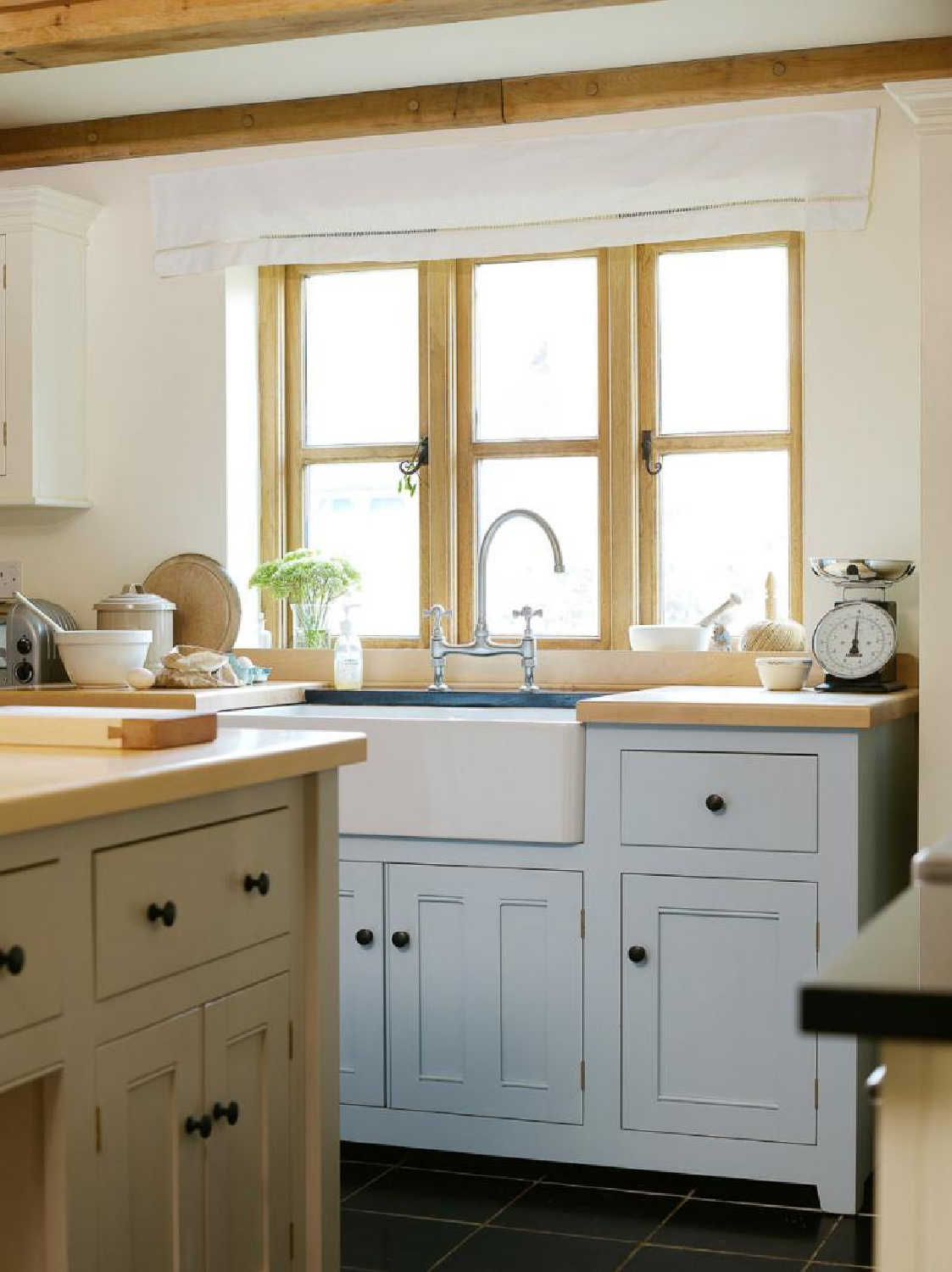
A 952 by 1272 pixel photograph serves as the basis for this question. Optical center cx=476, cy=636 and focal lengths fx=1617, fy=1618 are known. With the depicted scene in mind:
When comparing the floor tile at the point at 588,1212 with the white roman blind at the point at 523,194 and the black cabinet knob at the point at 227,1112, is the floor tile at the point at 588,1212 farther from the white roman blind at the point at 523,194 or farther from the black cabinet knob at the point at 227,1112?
the white roman blind at the point at 523,194

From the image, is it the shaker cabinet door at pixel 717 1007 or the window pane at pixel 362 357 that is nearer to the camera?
the shaker cabinet door at pixel 717 1007

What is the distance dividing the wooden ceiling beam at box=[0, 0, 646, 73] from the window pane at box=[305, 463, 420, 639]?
1.32 m

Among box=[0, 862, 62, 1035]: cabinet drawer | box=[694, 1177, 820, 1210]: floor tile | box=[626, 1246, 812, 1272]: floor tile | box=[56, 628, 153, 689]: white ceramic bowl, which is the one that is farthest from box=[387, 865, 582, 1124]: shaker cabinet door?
box=[0, 862, 62, 1035]: cabinet drawer

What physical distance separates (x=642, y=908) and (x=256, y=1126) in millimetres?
1252

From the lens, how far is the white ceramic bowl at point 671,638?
406 centimetres

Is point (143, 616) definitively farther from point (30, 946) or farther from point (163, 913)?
point (30, 946)

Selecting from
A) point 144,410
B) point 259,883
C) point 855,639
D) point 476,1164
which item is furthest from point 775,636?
point 259,883

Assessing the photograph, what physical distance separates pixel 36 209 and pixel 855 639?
2.45m

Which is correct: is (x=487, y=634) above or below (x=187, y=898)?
above

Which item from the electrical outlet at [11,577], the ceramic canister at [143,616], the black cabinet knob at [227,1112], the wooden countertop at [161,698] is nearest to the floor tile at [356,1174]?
the wooden countertop at [161,698]

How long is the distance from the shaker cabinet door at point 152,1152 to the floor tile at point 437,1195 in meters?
1.16

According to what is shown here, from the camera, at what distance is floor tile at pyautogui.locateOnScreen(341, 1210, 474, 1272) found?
2.86 metres

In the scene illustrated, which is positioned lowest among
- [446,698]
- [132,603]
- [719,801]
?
[719,801]

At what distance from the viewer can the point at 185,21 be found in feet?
Answer: 11.3
